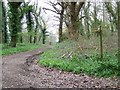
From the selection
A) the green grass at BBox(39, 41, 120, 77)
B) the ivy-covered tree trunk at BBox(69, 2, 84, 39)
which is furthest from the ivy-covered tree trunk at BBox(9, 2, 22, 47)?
the green grass at BBox(39, 41, 120, 77)

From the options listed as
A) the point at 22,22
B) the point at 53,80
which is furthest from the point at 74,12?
the point at 53,80

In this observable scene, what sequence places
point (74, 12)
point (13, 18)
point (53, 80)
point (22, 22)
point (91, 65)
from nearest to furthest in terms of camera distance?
1. point (53, 80)
2. point (91, 65)
3. point (13, 18)
4. point (74, 12)
5. point (22, 22)

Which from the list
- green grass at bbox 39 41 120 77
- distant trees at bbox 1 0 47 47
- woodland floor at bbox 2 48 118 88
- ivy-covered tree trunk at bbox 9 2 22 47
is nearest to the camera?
woodland floor at bbox 2 48 118 88

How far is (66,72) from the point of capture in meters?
10.7

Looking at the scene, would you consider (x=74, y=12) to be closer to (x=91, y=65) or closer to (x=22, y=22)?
(x=91, y=65)

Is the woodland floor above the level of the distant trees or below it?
below

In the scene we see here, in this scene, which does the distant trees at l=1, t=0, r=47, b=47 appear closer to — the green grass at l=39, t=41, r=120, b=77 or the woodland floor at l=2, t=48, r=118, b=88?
the green grass at l=39, t=41, r=120, b=77

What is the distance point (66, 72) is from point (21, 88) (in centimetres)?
319

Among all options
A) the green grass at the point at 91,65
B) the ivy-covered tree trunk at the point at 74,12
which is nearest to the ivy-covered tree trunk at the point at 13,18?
the ivy-covered tree trunk at the point at 74,12

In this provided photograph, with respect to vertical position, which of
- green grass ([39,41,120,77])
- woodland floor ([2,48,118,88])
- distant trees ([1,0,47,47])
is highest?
distant trees ([1,0,47,47])

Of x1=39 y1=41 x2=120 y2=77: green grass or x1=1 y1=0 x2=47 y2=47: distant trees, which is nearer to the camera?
x1=39 y1=41 x2=120 y2=77: green grass

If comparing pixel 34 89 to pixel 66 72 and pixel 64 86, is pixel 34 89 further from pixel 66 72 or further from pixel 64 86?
pixel 66 72

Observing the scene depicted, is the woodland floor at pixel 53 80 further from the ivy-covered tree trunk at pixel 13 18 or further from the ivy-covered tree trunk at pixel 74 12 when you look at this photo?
the ivy-covered tree trunk at pixel 74 12

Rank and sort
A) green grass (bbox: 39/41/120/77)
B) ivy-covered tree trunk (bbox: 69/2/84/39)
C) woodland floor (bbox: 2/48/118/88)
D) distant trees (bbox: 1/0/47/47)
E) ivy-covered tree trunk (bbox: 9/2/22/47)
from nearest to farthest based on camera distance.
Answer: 1. woodland floor (bbox: 2/48/118/88)
2. green grass (bbox: 39/41/120/77)
3. ivy-covered tree trunk (bbox: 9/2/22/47)
4. ivy-covered tree trunk (bbox: 69/2/84/39)
5. distant trees (bbox: 1/0/47/47)
